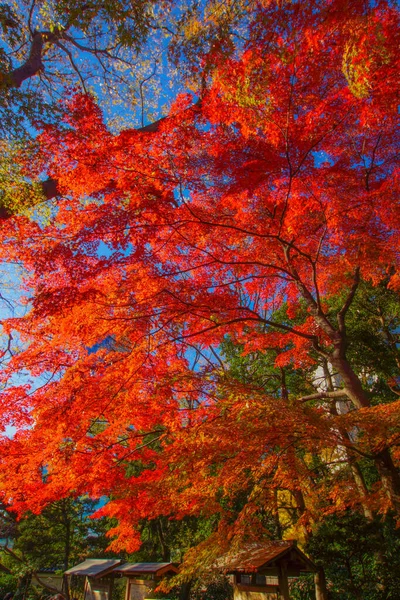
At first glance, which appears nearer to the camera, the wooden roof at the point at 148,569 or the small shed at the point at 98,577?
the wooden roof at the point at 148,569

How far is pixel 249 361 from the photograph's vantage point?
535 inches

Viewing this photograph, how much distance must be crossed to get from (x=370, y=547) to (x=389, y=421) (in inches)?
124

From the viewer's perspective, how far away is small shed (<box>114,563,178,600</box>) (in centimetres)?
911

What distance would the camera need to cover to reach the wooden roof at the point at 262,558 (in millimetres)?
6389

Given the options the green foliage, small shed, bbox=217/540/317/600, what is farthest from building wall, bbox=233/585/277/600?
the green foliage

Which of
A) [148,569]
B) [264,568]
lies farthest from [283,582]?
[148,569]

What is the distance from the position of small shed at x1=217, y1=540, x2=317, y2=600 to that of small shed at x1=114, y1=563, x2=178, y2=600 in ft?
9.98

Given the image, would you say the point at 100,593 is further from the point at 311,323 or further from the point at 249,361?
the point at 311,323

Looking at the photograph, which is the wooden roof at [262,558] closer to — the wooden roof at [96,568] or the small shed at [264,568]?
the small shed at [264,568]

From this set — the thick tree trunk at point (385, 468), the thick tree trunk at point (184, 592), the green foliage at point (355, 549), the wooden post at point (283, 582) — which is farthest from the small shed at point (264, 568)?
the thick tree trunk at point (184, 592)

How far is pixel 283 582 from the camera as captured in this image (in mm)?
6551

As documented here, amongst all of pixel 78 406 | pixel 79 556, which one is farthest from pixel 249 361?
pixel 79 556

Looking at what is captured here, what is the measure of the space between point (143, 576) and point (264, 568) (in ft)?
14.6

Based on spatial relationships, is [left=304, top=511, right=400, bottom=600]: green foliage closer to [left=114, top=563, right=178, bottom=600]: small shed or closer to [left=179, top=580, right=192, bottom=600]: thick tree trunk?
[left=114, top=563, right=178, bottom=600]: small shed
